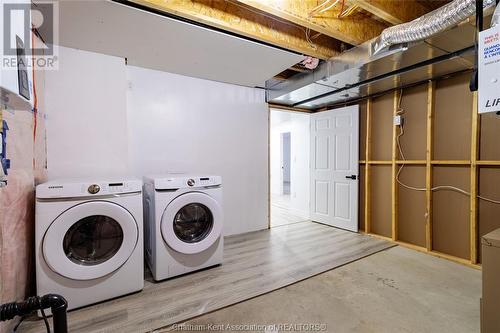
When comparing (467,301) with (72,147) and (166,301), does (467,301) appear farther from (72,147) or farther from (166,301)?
(72,147)

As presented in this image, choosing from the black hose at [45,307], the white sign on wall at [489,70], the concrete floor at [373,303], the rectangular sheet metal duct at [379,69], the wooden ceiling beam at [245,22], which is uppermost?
the wooden ceiling beam at [245,22]

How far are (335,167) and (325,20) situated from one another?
230 cm

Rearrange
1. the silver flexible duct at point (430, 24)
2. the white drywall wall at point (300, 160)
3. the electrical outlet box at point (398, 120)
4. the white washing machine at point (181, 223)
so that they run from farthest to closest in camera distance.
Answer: the white drywall wall at point (300, 160), the electrical outlet box at point (398, 120), the white washing machine at point (181, 223), the silver flexible duct at point (430, 24)

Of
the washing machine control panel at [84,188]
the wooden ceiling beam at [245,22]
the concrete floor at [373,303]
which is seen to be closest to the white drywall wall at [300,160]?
the wooden ceiling beam at [245,22]

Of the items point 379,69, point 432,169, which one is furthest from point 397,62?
point 432,169

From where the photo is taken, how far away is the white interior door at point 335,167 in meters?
3.45

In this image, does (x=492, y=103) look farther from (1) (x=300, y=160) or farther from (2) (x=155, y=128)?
(1) (x=300, y=160)

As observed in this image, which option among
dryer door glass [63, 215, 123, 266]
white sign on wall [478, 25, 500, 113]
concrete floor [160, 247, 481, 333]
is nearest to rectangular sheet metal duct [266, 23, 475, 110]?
white sign on wall [478, 25, 500, 113]

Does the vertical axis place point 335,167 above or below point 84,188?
above

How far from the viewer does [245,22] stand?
189cm

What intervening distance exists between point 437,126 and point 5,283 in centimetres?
401

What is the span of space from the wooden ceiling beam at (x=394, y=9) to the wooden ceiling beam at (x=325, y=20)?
0.84ft

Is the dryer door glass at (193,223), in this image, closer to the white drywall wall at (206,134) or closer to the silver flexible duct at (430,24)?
the white drywall wall at (206,134)

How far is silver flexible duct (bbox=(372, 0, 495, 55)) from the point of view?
55.6 inches
